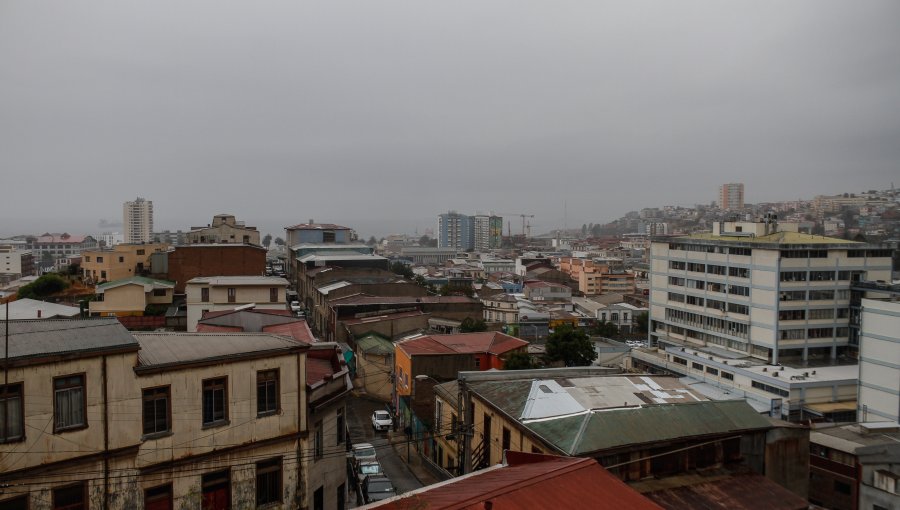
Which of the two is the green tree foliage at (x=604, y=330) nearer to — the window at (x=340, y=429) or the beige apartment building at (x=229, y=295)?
the beige apartment building at (x=229, y=295)

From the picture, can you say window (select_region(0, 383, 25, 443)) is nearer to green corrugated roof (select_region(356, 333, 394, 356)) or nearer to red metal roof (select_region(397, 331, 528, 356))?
red metal roof (select_region(397, 331, 528, 356))

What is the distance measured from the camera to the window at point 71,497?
21.0 ft

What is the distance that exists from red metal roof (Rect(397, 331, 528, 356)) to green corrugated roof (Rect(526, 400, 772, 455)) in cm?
1122

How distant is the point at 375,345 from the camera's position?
24844mm

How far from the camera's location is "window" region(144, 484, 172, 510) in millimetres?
6949

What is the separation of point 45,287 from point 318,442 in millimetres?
29824

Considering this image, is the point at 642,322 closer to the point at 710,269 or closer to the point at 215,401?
the point at 710,269

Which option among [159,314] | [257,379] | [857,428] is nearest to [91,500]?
[257,379]

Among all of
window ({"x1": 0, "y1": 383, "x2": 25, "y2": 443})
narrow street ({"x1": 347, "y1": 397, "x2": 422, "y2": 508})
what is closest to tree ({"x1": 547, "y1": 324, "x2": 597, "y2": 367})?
narrow street ({"x1": 347, "y1": 397, "x2": 422, "y2": 508})

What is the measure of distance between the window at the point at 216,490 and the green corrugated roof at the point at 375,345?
54.5ft

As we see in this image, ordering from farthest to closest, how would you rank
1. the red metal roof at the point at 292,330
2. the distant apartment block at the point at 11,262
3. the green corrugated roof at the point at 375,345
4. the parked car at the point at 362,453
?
the distant apartment block at the point at 11,262
the green corrugated roof at the point at 375,345
the parked car at the point at 362,453
the red metal roof at the point at 292,330

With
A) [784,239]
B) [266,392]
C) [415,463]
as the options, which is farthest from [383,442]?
[784,239]

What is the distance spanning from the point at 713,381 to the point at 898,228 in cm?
7435

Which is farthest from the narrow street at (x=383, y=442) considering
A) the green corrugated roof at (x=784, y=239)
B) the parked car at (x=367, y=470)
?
the green corrugated roof at (x=784, y=239)
